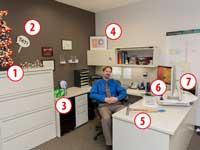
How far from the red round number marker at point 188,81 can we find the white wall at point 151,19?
0.73 meters

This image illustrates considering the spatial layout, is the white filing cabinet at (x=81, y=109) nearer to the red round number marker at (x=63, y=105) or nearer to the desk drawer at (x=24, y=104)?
the red round number marker at (x=63, y=105)

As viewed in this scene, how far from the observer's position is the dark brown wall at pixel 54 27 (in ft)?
9.00

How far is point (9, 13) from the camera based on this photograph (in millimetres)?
2641

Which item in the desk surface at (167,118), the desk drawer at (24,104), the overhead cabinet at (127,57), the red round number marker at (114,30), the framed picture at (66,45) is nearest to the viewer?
the desk surface at (167,118)

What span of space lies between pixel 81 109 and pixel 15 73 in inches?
55.3

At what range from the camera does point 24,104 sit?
2.41 m

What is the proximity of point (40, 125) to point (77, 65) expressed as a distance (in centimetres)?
163

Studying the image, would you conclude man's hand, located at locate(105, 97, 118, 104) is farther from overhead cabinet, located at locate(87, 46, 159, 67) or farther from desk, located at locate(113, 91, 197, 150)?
overhead cabinet, located at locate(87, 46, 159, 67)

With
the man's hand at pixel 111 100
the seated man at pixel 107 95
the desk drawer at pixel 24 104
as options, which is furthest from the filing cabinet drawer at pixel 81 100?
the man's hand at pixel 111 100

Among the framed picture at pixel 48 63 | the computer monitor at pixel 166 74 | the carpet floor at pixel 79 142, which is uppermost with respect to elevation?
the framed picture at pixel 48 63

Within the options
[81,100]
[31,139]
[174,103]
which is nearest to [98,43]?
[81,100]

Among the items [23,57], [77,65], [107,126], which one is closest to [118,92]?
[107,126]

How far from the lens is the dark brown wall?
2.74m

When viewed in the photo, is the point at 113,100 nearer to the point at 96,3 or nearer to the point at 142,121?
the point at 142,121
